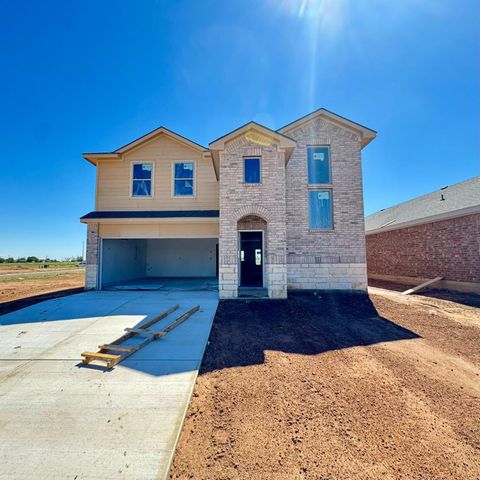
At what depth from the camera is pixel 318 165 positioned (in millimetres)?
11109

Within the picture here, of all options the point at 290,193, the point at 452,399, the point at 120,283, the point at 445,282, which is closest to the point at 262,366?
the point at 452,399

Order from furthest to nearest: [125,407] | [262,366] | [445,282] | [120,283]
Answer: [120,283]
[445,282]
[262,366]
[125,407]

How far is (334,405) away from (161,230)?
10.3 metres

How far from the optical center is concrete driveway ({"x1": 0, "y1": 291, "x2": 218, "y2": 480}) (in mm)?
2238

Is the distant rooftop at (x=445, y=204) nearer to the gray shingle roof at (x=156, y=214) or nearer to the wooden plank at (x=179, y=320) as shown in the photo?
the gray shingle roof at (x=156, y=214)

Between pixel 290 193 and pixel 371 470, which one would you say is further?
pixel 290 193

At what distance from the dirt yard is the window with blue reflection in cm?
550

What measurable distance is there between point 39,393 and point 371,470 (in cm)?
418

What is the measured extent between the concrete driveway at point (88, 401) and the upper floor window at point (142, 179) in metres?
7.63

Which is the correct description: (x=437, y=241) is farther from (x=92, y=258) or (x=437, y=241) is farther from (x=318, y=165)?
(x=92, y=258)

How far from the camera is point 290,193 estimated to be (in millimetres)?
10914

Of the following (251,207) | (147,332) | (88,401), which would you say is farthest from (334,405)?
(251,207)

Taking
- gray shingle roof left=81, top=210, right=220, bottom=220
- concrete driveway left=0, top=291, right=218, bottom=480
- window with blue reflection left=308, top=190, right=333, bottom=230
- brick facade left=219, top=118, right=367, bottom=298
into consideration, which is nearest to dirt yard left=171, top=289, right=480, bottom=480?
concrete driveway left=0, top=291, right=218, bottom=480

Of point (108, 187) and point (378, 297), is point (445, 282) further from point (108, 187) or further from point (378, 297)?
point (108, 187)
